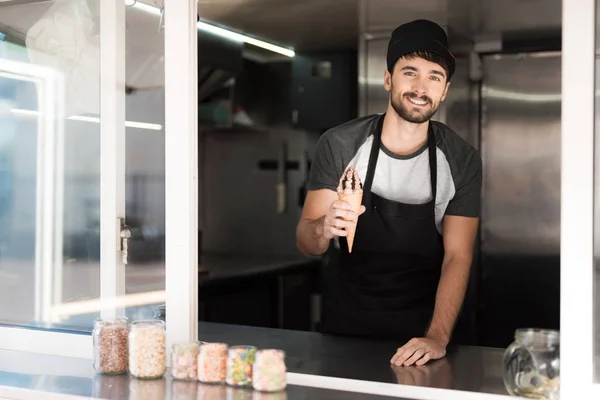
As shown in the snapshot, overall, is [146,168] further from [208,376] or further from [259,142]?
[259,142]

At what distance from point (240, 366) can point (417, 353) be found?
0.55 metres

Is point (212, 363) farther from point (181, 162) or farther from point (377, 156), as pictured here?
point (377, 156)

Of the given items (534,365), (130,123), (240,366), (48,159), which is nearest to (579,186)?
(534,365)

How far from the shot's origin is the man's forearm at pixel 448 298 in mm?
2191

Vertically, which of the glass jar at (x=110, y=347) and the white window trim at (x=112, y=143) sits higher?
the white window trim at (x=112, y=143)

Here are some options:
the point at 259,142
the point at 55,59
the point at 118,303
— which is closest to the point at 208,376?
the point at 118,303

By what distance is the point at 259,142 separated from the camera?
17.0ft

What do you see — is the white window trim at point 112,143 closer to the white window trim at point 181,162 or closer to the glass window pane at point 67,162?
the glass window pane at point 67,162

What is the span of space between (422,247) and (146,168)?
45.2 inches

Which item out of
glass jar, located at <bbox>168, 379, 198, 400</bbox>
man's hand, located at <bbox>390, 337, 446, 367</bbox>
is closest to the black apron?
man's hand, located at <bbox>390, 337, 446, 367</bbox>

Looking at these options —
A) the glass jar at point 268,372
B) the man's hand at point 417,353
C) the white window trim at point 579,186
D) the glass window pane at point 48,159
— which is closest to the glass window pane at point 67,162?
the glass window pane at point 48,159

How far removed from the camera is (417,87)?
245 cm

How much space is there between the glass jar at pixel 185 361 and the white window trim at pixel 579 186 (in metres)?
0.77

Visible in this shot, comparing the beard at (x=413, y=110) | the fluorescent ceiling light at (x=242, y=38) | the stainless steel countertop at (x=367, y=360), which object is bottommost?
the stainless steel countertop at (x=367, y=360)
